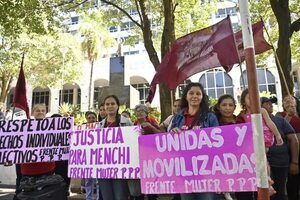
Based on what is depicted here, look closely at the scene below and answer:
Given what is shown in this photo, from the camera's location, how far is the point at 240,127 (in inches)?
144

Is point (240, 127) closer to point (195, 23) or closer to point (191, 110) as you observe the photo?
point (191, 110)

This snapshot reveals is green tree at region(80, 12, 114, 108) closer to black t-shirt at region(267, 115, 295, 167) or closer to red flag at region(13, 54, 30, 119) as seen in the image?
red flag at region(13, 54, 30, 119)

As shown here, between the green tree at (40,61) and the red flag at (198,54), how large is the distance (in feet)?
55.7

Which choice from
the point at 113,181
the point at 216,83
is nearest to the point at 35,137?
the point at 113,181

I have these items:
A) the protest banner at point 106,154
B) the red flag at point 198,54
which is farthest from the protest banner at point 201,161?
the red flag at point 198,54

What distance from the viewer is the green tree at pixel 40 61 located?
21.4 meters

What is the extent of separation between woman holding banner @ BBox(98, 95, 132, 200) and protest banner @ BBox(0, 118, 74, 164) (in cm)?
78

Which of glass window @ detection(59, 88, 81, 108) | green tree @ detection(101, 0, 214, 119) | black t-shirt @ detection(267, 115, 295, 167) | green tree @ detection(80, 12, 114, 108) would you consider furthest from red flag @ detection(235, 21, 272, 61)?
glass window @ detection(59, 88, 81, 108)

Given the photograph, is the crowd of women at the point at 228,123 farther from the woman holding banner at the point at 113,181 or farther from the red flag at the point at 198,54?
the red flag at the point at 198,54

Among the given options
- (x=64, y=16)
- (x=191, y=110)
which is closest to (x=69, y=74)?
(x=64, y=16)

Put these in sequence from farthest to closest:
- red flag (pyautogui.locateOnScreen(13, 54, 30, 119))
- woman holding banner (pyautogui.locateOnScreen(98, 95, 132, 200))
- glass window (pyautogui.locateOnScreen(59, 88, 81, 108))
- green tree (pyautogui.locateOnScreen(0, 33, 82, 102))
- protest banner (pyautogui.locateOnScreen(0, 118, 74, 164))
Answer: glass window (pyautogui.locateOnScreen(59, 88, 81, 108)), green tree (pyautogui.locateOnScreen(0, 33, 82, 102)), red flag (pyautogui.locateOnScreen(13, 54, 30, 119)), protest banner (pyautogui.locateOnScreen(0, 118, 74, 164)), woman holding banner (pyautogui.locateOnScreen(98, 95, 132, 200))

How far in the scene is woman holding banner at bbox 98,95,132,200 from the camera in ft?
15.1

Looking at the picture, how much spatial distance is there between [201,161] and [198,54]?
2681mm

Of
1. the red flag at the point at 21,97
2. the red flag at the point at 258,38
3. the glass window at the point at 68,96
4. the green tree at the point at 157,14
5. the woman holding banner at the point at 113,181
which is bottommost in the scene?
the woman holding banner at the point at 113,181
